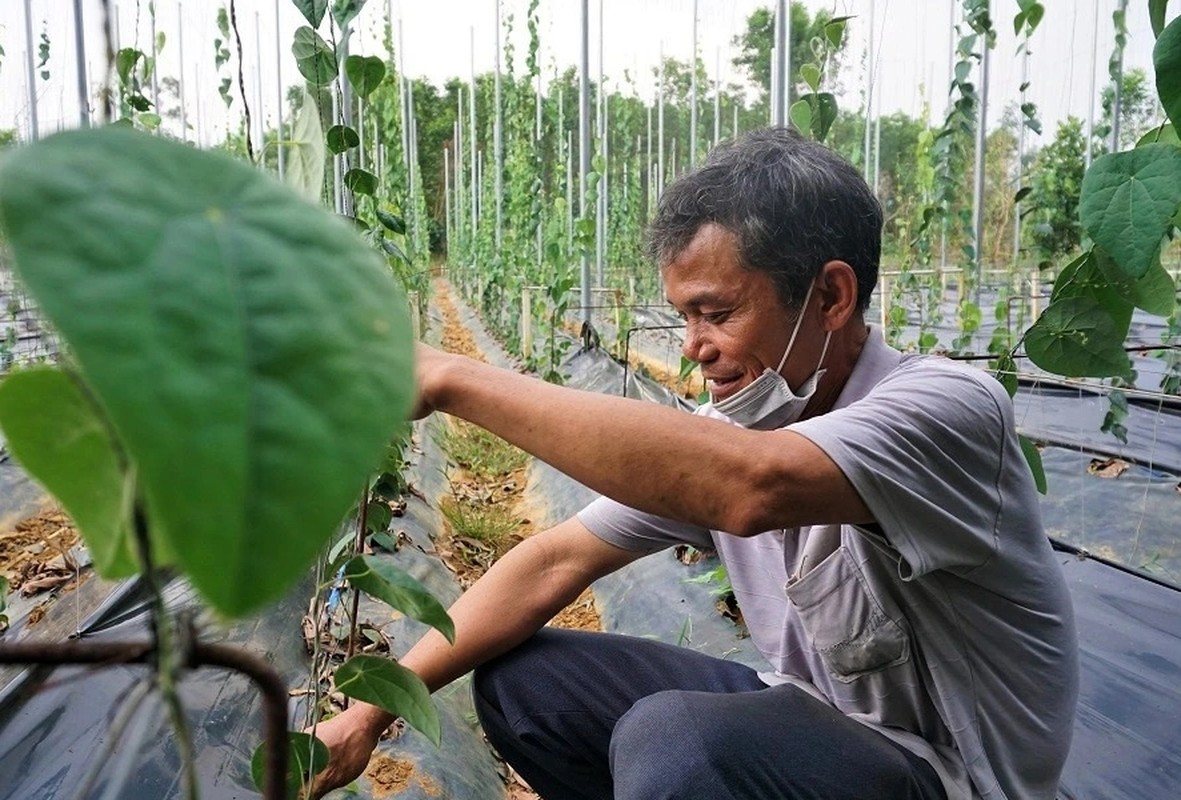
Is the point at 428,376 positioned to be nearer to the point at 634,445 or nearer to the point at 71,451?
the point at 634,445

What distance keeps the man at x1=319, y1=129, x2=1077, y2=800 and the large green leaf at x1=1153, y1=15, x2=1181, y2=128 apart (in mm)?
400

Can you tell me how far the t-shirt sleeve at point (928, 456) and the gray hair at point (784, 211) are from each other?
22 cm

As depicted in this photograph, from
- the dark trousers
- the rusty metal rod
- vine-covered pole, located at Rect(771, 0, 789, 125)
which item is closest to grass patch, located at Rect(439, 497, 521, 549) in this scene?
vine-covered pole, located at Rect(771, 0, 789, 125)

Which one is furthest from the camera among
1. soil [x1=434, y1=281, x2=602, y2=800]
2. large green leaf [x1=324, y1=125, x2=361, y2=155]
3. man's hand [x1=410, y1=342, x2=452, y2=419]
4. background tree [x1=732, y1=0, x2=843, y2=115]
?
background tree [x1=732, y1=0, x2=843, y2=115]

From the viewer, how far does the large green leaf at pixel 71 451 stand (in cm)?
32

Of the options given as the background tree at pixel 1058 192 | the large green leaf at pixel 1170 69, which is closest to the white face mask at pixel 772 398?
the large green leaf at pixel 1170 69

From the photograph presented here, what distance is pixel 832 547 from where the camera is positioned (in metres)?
1.47

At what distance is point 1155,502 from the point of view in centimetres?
350

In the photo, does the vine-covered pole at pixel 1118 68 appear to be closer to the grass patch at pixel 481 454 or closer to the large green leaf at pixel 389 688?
the grass patch at pixel 481 454

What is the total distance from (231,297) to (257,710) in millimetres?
1929

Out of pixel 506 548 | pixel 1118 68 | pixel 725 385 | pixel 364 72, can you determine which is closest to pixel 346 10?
pixel 364 72

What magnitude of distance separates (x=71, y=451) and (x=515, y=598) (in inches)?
53.9

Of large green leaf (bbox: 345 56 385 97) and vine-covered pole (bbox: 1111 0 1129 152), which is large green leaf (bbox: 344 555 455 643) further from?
vine-covered pole (bbox: 1111 0 1129 152)

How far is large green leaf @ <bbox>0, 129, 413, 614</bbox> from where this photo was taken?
0.23m
